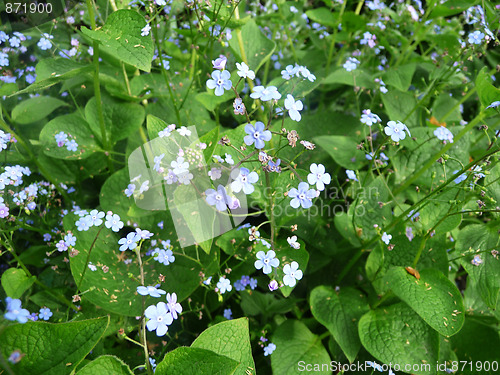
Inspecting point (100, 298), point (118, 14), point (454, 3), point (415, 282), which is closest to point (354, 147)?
point (415, 282)

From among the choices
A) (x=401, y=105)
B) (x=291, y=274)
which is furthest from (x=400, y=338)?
(x=401, y=105)

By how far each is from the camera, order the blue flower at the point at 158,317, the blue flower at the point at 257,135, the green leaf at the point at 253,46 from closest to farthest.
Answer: the blue flower at the point at 158,317 < the blue flower at the point at 257,135 < the green leaf at the point at 253,46

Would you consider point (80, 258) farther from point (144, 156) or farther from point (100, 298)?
point (144, 156)

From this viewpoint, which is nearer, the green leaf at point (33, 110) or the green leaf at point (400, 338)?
the green leaf at point (400, 338)

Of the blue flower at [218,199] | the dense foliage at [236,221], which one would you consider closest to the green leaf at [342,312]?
the dense foliage at [236,221]

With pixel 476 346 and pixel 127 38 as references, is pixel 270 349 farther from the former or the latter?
pixel 127 38

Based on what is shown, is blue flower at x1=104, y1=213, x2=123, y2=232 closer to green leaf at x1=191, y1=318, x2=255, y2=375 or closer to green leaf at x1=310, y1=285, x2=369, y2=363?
green leaf at x1=191, y1=318, x2=255, y2=375

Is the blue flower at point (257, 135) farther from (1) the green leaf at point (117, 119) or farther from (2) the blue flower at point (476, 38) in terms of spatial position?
(2) the blue flower at point (476, 38)
